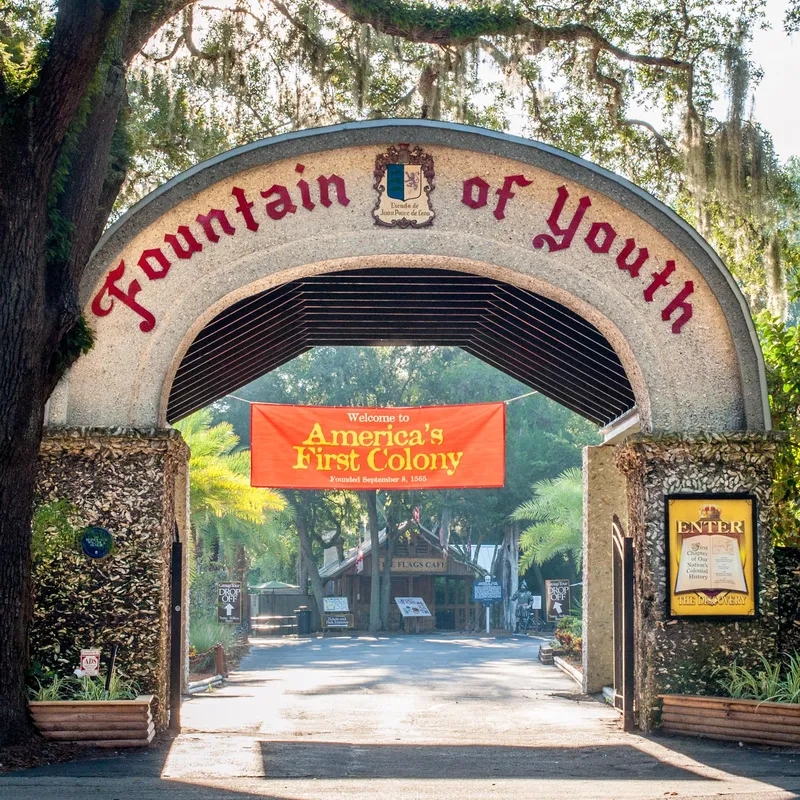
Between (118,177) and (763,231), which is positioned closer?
(118,177)

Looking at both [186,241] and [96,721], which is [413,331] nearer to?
[186,241]

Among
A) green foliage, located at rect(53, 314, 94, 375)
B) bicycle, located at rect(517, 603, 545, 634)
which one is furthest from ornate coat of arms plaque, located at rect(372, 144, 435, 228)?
bicycle, located at rect(517, 603, 545, 634)

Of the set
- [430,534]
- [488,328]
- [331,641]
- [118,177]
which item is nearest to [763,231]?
[488,328]

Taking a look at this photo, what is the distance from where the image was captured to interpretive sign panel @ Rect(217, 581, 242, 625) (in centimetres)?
2636

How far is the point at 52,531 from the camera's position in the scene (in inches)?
447

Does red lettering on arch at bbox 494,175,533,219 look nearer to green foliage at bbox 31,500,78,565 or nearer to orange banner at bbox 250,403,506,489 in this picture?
orange banner at bbox 250,403,506,489

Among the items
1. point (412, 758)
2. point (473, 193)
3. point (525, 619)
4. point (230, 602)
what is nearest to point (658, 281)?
point (473, 193)

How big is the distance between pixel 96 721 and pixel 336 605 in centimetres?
3494

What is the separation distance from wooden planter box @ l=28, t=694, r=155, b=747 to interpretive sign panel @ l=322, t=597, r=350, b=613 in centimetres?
3463

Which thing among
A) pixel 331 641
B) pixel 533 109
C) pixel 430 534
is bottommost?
pixel 331 641

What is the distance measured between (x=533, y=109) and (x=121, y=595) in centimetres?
1112

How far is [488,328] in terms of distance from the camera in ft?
48.0

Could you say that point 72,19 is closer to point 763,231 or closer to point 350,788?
point 350,788

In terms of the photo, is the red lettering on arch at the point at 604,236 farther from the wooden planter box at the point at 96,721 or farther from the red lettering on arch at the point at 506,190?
the wooden planter box at the point at 96,721
